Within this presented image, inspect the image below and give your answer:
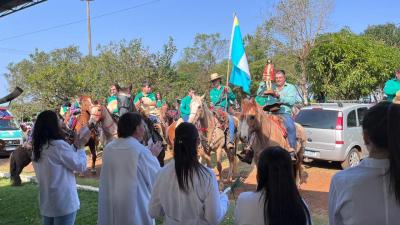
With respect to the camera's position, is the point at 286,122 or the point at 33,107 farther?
the point at 33,107

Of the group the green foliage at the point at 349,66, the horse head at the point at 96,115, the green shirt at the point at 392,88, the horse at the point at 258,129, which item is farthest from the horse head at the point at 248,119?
the green foliage at the point at 349,66

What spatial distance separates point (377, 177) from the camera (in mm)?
2514

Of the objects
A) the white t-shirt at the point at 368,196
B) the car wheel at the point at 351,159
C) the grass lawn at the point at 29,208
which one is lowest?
the grass lawn at the point at 29,208

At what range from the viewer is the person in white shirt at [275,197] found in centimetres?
267

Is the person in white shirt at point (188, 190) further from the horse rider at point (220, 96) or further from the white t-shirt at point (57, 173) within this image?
the horse rider at point (220, 96)

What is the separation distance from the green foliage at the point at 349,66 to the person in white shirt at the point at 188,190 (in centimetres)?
1878

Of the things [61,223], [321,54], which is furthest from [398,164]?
[321,54]

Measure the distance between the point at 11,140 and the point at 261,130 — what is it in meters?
16.1

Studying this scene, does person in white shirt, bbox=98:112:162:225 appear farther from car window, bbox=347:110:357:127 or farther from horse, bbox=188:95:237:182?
car window, bbox=347:110:357:127

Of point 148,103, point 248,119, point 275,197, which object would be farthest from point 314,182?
point 275,197

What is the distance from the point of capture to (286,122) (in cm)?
907

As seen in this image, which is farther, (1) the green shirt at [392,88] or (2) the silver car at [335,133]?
(2) the silver car at [335,133]

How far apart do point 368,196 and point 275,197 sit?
556 millimetres

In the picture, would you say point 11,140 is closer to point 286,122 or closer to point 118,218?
point 286,122
